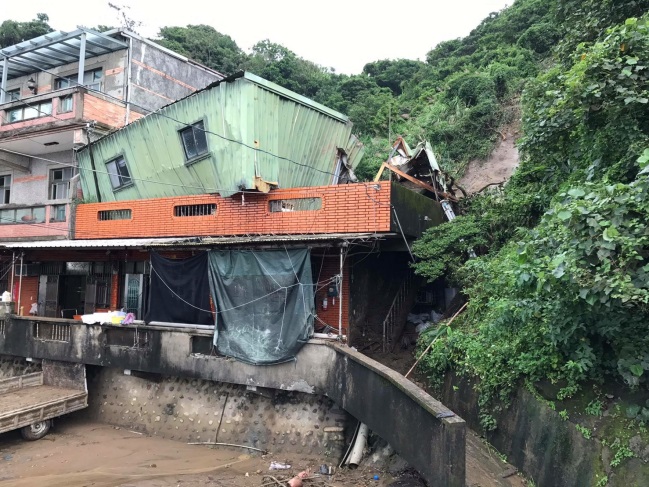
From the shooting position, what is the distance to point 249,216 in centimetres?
1175

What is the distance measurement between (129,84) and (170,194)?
5.99 metres

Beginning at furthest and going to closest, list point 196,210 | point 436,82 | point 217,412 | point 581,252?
1. point 436,82
2. point 196,210
3. point 217,412
4. point 581,252

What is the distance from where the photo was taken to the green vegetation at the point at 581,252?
16.5 feet

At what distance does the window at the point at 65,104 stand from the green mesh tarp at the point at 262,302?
341 inches

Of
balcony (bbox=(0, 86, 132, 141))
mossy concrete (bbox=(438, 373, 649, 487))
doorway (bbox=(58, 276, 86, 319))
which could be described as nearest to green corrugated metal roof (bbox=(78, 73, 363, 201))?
balcony (bbox=(0, 86, 132, 141))

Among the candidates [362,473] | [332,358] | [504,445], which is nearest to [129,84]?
[332,358]

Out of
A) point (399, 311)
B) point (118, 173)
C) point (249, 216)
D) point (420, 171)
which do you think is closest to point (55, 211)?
point (118, 173)

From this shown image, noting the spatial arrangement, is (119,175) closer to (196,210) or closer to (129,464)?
(196,210)

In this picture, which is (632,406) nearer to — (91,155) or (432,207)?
(432,207)

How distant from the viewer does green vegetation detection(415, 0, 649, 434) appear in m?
5.02

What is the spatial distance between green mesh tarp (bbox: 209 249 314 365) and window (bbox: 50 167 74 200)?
931cm

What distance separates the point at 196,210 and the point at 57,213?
5.84 meters

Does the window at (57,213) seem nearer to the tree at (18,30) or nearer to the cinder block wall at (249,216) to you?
the cinder block wall at (249,216)

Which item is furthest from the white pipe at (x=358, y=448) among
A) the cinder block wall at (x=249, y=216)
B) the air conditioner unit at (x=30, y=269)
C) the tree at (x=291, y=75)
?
the tree at (x=291, y=75)
